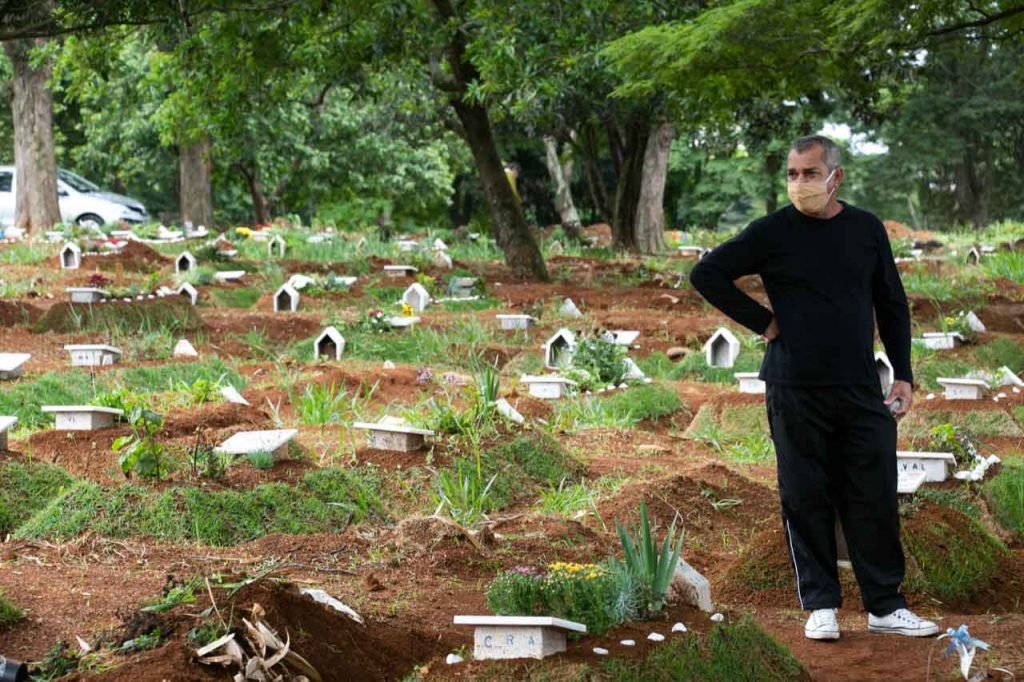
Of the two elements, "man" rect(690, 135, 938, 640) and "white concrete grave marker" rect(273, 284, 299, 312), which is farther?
"white concrete grave marker" rect(273, 284, 299, 312)

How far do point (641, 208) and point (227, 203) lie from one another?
1757cm

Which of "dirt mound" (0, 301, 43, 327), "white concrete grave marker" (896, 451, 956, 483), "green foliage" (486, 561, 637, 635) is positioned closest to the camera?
"green foliage" (486, 561, 637, 635)

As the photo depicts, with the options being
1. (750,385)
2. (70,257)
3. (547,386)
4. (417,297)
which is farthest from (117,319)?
(750,385)

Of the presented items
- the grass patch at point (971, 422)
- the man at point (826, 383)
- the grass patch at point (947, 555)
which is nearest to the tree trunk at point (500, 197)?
the grass patch at point (971, 422)

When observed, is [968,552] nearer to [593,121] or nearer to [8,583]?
[8,583]

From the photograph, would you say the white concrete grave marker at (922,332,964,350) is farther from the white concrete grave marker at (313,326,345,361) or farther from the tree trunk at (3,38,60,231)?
the tree trunk at (3,38,60,231)

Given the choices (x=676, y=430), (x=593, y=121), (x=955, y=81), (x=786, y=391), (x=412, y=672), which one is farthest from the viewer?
(x=955, y=81)

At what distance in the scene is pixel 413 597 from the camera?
18.4ft

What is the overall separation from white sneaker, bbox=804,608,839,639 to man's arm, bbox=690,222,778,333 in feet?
3.11

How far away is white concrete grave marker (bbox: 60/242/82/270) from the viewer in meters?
18.2

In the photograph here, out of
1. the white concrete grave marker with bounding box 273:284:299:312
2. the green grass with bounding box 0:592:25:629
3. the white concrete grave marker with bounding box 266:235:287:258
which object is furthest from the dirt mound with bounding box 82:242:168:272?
the green grass with bounding box 0:592:25:629

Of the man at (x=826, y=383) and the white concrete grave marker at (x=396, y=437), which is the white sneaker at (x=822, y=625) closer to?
the man at (x=826, y=383)

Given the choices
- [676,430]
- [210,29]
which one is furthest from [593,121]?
[676,430]

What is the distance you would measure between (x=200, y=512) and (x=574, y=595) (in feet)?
8.42
